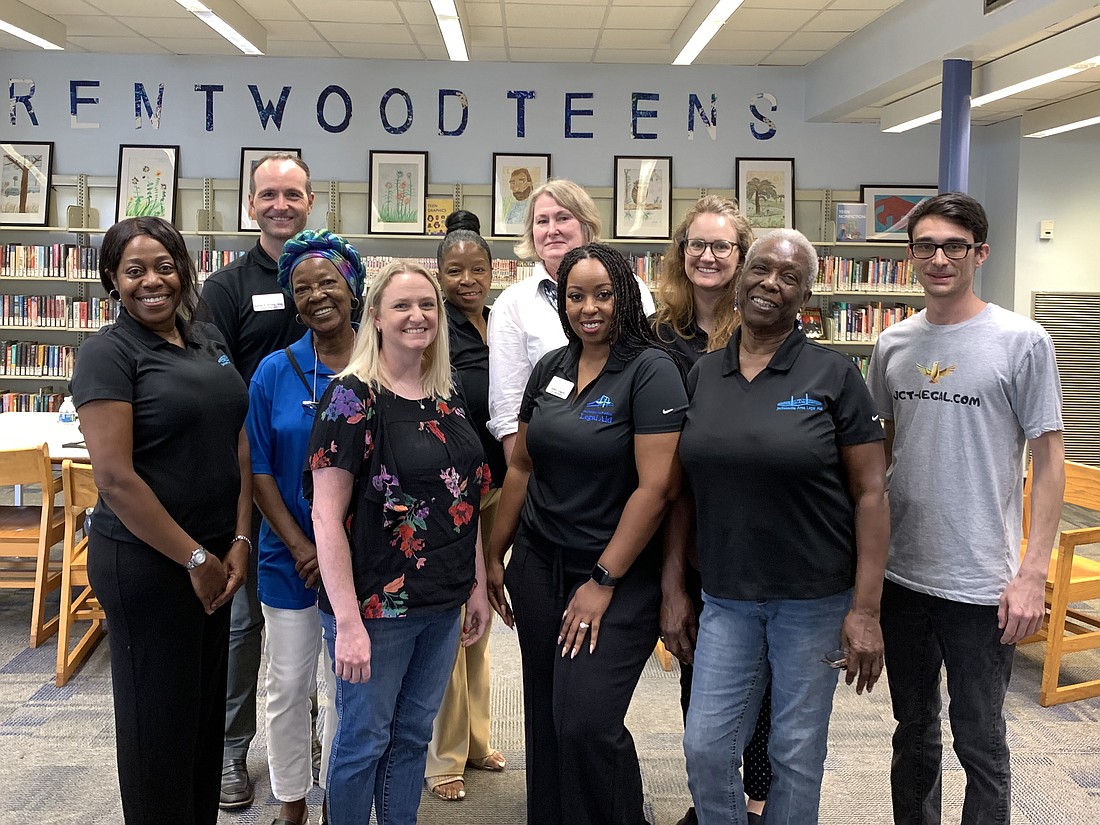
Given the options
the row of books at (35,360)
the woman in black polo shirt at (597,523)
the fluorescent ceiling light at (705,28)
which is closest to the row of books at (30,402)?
the row of books at (35,360)

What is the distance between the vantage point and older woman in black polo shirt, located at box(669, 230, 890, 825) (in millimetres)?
1847

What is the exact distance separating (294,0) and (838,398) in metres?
5.67

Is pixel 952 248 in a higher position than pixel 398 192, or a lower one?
lower

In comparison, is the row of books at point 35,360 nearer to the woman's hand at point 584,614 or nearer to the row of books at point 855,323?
the row of books at point 855,323

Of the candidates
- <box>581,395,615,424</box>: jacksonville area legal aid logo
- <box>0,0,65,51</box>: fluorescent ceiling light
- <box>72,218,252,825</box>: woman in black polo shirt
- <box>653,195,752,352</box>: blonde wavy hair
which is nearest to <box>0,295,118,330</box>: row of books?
<box>0,0,65,51</box>: fluorescent ceiling light

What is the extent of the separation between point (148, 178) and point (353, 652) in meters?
7.19

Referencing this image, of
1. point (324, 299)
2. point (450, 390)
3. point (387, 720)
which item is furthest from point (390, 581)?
point (324, 299)

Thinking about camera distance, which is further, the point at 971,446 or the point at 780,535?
the point at 971,446

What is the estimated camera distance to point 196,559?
1.95 m

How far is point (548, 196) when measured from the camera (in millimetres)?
2498

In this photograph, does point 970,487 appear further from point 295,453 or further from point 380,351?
point 295,453

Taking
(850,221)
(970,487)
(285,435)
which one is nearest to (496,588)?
(285,435)

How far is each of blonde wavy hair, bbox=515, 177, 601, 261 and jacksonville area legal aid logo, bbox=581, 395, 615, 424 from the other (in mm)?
703

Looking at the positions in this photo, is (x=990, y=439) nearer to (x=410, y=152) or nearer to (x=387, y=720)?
(x=387, y=720)
